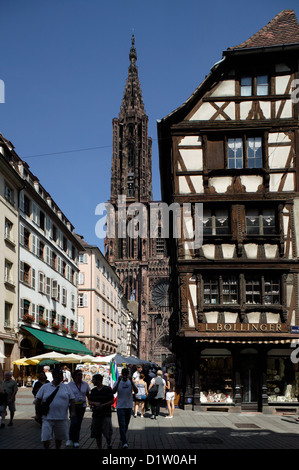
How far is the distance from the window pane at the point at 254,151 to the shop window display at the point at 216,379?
7323 mm

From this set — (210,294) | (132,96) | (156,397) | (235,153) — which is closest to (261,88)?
(235,153)

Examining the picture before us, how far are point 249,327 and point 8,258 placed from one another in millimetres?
13406

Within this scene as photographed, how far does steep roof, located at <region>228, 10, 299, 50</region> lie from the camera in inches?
904

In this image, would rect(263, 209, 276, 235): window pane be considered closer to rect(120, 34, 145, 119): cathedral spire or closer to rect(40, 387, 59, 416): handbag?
rect(40, 387, 59, 416): handbag

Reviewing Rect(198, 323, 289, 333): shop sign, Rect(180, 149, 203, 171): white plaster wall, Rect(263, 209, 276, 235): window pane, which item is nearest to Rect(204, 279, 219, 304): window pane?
Rect(198, 323, 289, 333): shop sign

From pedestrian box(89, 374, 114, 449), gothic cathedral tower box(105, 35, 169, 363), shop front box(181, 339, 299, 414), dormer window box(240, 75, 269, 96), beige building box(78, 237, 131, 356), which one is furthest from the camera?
gothic cathedral tower box(105, 35, 169, 363)

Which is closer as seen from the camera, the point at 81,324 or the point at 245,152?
the point at 245,152

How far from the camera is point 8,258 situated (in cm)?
2906

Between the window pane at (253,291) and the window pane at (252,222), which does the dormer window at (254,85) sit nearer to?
the window pane at (252,222)

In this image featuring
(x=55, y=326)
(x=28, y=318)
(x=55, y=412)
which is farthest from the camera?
(x=55, y=326)

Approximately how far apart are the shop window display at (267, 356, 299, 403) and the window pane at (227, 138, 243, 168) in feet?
23.8

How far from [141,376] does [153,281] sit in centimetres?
8361

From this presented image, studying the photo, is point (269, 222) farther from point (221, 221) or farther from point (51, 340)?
point (51, 340)
